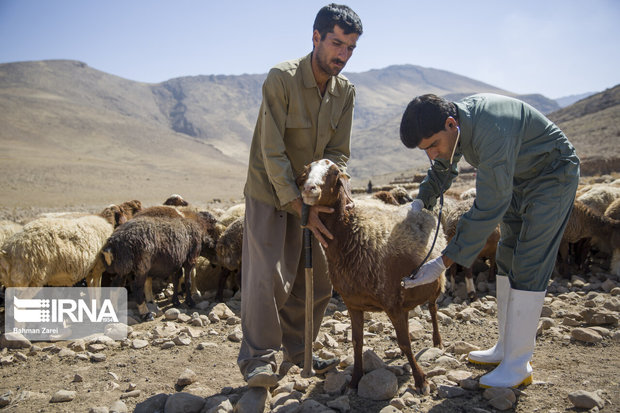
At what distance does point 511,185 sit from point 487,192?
0.16 metres

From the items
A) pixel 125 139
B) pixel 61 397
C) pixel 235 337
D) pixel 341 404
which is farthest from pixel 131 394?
pixel 125 139

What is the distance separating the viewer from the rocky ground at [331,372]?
3.60 metres

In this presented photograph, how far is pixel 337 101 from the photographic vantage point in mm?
4238

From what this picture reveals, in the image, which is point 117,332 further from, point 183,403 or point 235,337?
point 183,403

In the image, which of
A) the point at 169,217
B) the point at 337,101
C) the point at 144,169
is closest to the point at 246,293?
the point at 337,101

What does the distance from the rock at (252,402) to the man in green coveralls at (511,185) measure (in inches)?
57.9

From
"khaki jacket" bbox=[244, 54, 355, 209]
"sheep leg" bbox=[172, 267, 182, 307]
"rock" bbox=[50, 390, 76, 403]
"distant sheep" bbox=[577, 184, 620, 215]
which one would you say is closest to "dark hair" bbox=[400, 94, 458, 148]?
"khaki jacket" bbox=[244, 54, 355, 209]

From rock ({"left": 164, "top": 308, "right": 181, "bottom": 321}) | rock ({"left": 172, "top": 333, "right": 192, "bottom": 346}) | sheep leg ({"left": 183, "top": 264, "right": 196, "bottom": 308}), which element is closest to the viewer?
rock ({"left": 172, "top": 333, "right": 192, "bottom": 346})

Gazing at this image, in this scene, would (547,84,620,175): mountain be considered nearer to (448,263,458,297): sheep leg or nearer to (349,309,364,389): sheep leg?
(448,263,458,297): sheep leg

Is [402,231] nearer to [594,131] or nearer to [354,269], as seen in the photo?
[354,269]

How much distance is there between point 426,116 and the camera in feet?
10.7

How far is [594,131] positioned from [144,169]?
47.6 meters

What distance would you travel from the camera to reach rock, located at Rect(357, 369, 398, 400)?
12.1 ft

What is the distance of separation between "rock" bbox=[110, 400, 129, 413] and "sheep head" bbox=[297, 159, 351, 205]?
7.29ft
